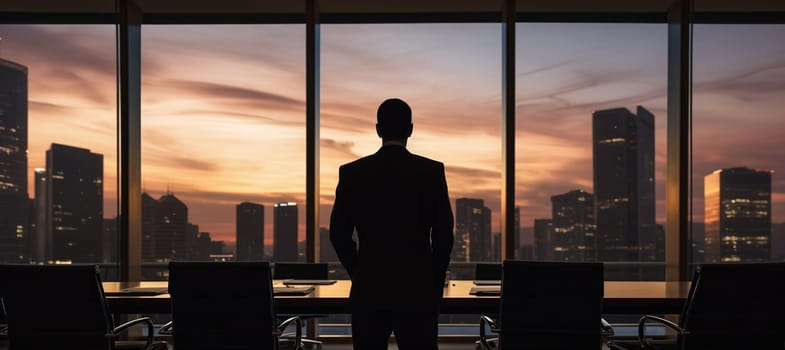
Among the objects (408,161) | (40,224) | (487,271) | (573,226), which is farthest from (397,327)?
(40,224)

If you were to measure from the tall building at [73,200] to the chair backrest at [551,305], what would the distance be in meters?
4.77

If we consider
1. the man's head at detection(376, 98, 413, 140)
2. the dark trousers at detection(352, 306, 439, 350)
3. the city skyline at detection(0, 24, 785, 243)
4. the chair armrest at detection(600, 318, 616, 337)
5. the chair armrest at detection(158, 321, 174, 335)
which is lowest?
the chair armrest at detection(158, 321, 174, 335)

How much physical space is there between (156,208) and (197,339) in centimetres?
358

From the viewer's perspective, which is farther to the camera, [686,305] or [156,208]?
[156,208]

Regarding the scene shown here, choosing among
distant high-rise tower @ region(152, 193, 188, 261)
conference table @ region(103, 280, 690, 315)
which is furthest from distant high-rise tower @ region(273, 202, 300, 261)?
conference table @ region(103, 280, 690, 315)

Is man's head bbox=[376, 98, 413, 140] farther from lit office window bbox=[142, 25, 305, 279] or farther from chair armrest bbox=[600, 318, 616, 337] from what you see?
lit office window bbox=[142, 25, 305, 279]

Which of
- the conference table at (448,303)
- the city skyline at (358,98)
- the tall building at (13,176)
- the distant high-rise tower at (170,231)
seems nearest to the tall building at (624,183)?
the city skyline at (358,98)

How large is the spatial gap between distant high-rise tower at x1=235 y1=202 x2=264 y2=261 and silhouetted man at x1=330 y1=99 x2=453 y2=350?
149 inches

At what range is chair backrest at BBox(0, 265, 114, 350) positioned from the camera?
2.60 meters

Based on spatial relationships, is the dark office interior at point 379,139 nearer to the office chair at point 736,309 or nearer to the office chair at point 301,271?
the office chair at point 301,271

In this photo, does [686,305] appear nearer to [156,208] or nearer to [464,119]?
[464,119]

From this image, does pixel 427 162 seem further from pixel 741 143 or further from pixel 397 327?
pixel 741 143

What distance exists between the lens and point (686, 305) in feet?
8.47

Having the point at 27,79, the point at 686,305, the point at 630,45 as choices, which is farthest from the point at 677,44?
the point at 27,79
